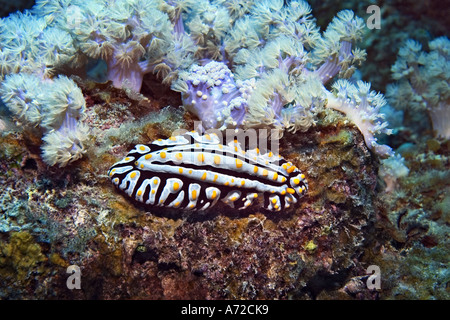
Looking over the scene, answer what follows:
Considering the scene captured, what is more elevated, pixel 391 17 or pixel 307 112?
pixel 391 17

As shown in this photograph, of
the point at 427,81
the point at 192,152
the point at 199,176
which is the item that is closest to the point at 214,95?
the point at 192,152

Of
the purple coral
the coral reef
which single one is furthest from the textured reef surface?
the coral reef

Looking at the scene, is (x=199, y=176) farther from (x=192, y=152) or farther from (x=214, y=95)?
(x=214, y=95)

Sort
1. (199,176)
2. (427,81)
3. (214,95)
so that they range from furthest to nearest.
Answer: (427,81)
(214,95)
(199,176)

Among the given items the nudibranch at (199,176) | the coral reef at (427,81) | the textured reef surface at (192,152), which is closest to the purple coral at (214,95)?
the textured reef surface at (192,152)
